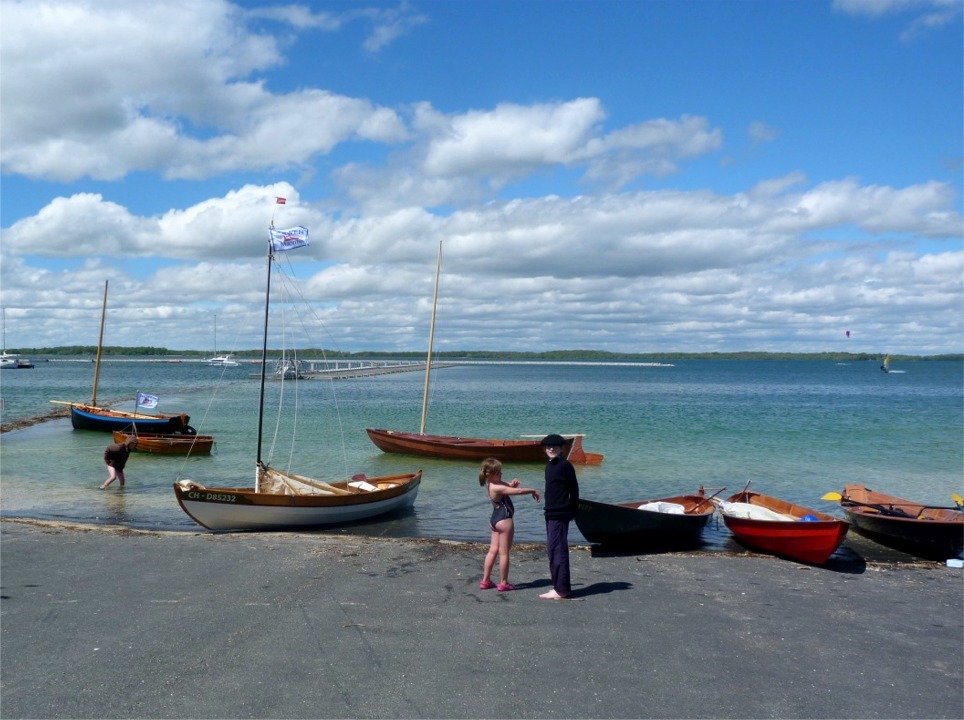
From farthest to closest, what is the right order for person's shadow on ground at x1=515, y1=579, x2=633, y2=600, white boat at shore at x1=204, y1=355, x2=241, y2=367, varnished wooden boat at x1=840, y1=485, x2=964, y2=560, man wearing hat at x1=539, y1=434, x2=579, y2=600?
white boat at shore at x1=204, y1=355, x2=241, y2=367, varnished wooden boat at x1=840, y1=485, x2=964, y2=560, person's shadow on ground at x1=515, y1=579, x2=633, y2=600, man wearing hat at x1=539, y1=434, x2=579, y2=600

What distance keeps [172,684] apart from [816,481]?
2142 cm

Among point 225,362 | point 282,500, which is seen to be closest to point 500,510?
point 282,500

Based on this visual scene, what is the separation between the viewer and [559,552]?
9.33m

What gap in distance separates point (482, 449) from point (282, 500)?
1306cm

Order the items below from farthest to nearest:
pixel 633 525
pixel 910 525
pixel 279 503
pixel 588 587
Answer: pixel 279 503, pixel 910 525, pixel 633 525, pixel 588 587

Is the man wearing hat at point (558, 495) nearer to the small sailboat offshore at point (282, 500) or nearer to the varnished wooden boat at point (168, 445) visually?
the small sailboat offshore at point (282, 500)

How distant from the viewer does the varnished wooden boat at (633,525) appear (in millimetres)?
12531

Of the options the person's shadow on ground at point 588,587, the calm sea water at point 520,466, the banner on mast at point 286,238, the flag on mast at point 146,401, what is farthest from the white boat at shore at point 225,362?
the person's shadow on ground at point 588,587

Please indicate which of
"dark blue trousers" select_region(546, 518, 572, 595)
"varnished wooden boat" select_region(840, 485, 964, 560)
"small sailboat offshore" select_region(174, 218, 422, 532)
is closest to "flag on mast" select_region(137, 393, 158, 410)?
"small sailboat offshore" select_region(174, 218, 422, 532)

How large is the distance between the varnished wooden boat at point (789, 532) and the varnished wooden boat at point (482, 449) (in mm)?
11940

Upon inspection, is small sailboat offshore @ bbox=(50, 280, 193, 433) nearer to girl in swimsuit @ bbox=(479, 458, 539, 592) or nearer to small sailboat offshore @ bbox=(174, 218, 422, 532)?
small sailboat offshore @ bbox=(174, 218, 422, 532)

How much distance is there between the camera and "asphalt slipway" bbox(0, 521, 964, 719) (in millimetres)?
6512

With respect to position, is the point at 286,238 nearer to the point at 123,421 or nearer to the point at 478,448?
the point at 478,448

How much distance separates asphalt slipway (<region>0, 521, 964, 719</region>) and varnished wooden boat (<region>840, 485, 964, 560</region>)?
115 cm
